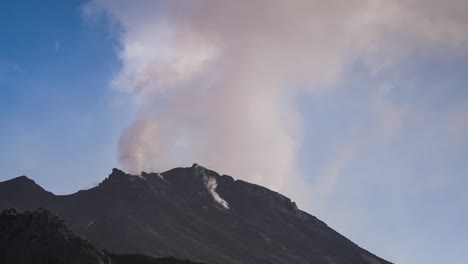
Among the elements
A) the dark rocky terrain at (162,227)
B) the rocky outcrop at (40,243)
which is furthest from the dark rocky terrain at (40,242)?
the dark rocky terrain at (162,227)

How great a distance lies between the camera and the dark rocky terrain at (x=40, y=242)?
5769 cm

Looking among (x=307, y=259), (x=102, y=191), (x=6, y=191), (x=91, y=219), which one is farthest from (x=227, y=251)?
(x=6, y=191)

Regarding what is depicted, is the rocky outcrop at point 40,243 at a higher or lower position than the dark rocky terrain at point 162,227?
lower

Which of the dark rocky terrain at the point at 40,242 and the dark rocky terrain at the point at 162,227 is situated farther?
the dark rocky terrain at the point at 162,227

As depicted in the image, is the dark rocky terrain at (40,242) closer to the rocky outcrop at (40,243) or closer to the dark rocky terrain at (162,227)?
the rocky outcrop at (40,243)

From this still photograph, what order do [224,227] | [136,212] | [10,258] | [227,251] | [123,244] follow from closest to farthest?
[10,258]
[123,244]
[227,251]
[136,212]
[224,227]

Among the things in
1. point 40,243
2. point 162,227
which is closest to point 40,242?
point 40,243

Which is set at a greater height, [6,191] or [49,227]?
[6,191]

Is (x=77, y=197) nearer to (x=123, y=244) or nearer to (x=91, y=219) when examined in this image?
(x=91, y=219)

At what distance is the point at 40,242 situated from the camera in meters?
59.3

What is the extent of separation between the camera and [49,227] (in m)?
61.5

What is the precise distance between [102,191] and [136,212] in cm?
2634

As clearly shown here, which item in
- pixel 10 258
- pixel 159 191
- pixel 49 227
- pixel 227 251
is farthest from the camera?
pixel 159 191

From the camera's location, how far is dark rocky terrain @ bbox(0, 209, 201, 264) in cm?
5769
